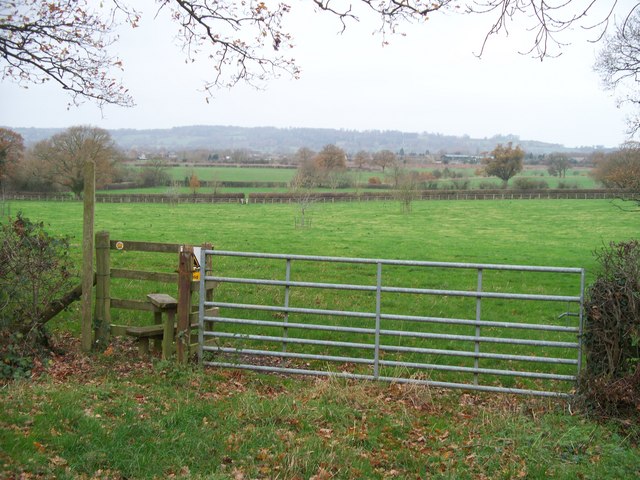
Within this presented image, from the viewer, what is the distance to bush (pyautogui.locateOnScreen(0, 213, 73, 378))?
8.42 meters

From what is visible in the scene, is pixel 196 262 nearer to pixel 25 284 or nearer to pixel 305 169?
pixel 25 284

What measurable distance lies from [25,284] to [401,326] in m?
5.75

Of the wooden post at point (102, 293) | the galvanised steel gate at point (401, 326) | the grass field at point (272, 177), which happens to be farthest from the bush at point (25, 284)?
the grass field at point (272, 177)

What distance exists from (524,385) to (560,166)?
10962 cm

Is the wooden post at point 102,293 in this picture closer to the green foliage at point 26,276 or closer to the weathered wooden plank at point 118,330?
the weathered wooden plank at point 118,330

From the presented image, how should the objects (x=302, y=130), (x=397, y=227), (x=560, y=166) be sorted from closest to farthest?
1. (x=397, y=227)
2. (x=560, y=166)
3. (x=302, y=130)

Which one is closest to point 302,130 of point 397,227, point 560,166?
point 560,166

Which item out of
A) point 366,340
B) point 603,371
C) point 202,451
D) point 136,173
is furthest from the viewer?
point 136,173

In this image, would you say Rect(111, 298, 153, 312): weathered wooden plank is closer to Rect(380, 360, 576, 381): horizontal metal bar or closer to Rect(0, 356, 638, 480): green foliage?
Rect(0, 356, 638, 480): green foliage

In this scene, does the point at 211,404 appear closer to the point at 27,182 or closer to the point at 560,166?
the point at 27,182

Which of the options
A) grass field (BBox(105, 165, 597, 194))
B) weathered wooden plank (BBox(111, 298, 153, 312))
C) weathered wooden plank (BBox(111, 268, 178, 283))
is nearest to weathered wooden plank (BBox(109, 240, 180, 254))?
weathered wooden plank (BBox(111, 268, 178, 283))

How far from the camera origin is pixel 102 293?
30.8 feet

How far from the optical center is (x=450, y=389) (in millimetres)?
→ 8164

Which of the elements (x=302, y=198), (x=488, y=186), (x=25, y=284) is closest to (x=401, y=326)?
(x=25, y=284)
